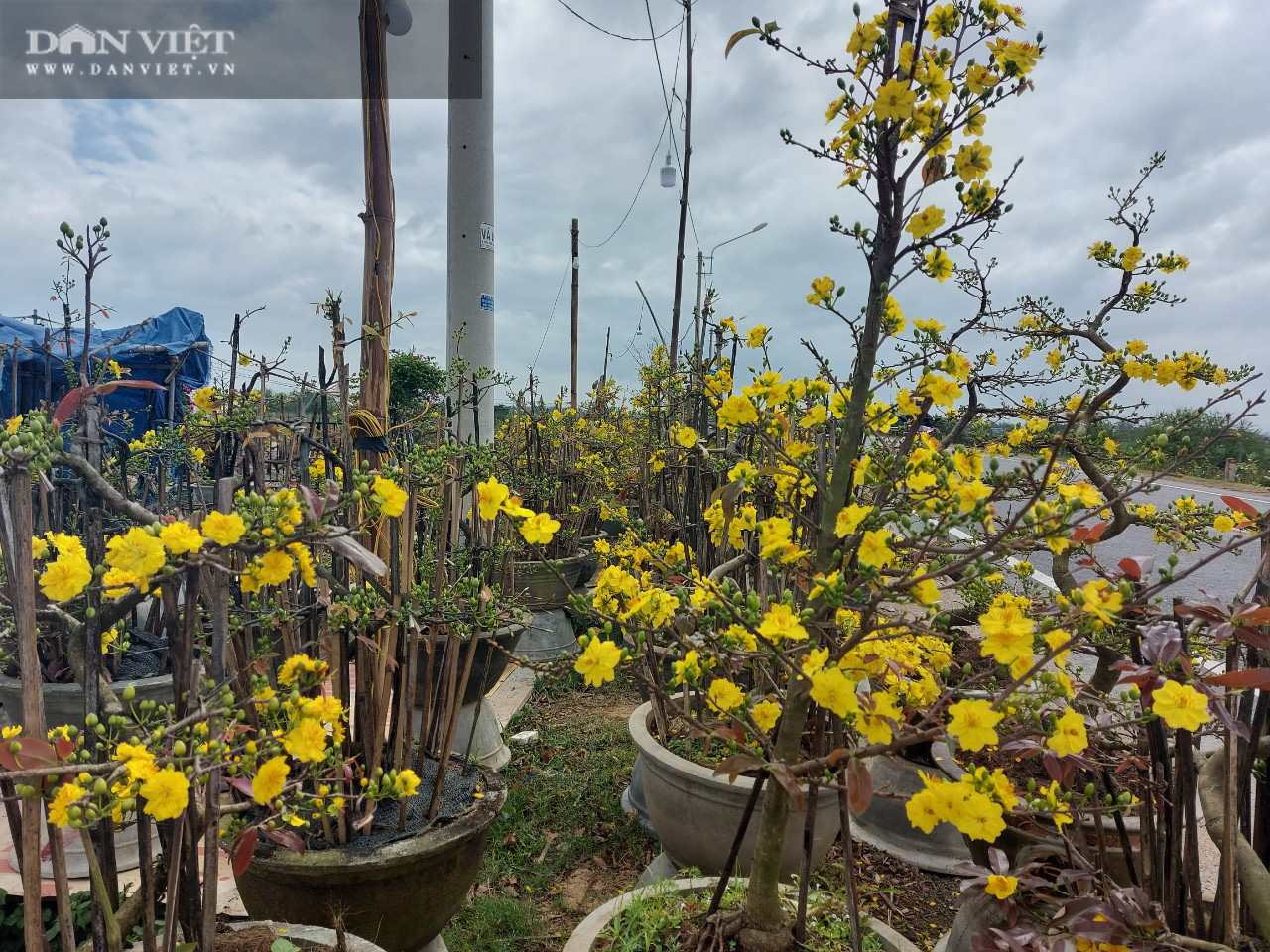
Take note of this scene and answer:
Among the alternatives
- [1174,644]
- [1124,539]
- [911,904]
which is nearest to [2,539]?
[1174,644]

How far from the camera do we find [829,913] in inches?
56.9

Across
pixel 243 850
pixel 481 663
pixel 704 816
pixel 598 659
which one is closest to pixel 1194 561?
pixel 704 816

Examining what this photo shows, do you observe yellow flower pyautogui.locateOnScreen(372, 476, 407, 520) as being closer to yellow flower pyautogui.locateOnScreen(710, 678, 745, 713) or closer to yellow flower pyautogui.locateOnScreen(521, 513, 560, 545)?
yellow flower pyautogui.locateOnScreen(521, 513, 560, 545)

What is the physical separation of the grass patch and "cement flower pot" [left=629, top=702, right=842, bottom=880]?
410 millimetres

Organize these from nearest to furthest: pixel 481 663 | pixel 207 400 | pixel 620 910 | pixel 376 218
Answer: pixel 620 910, pixel 376 218, pixel 481 663, pixel 207 400

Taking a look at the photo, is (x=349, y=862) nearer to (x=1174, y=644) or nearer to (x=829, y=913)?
(x=829, y=913)

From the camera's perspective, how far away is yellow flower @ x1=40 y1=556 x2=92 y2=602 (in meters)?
0.79

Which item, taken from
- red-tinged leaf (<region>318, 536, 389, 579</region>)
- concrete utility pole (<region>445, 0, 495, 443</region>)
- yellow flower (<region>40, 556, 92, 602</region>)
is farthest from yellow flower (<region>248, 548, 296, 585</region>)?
concrete utility pole (<region>445, 0, 495, 443</region>)

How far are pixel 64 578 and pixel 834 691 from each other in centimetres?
96

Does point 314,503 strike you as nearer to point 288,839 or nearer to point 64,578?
point 64,578

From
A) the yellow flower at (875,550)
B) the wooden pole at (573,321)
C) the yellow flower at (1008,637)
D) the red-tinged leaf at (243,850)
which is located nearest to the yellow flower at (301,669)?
the red-tinged leaf at (243,850)

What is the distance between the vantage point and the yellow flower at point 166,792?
30.3 inches

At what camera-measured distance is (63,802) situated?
0.80m

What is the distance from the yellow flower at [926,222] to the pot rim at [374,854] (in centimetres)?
160
